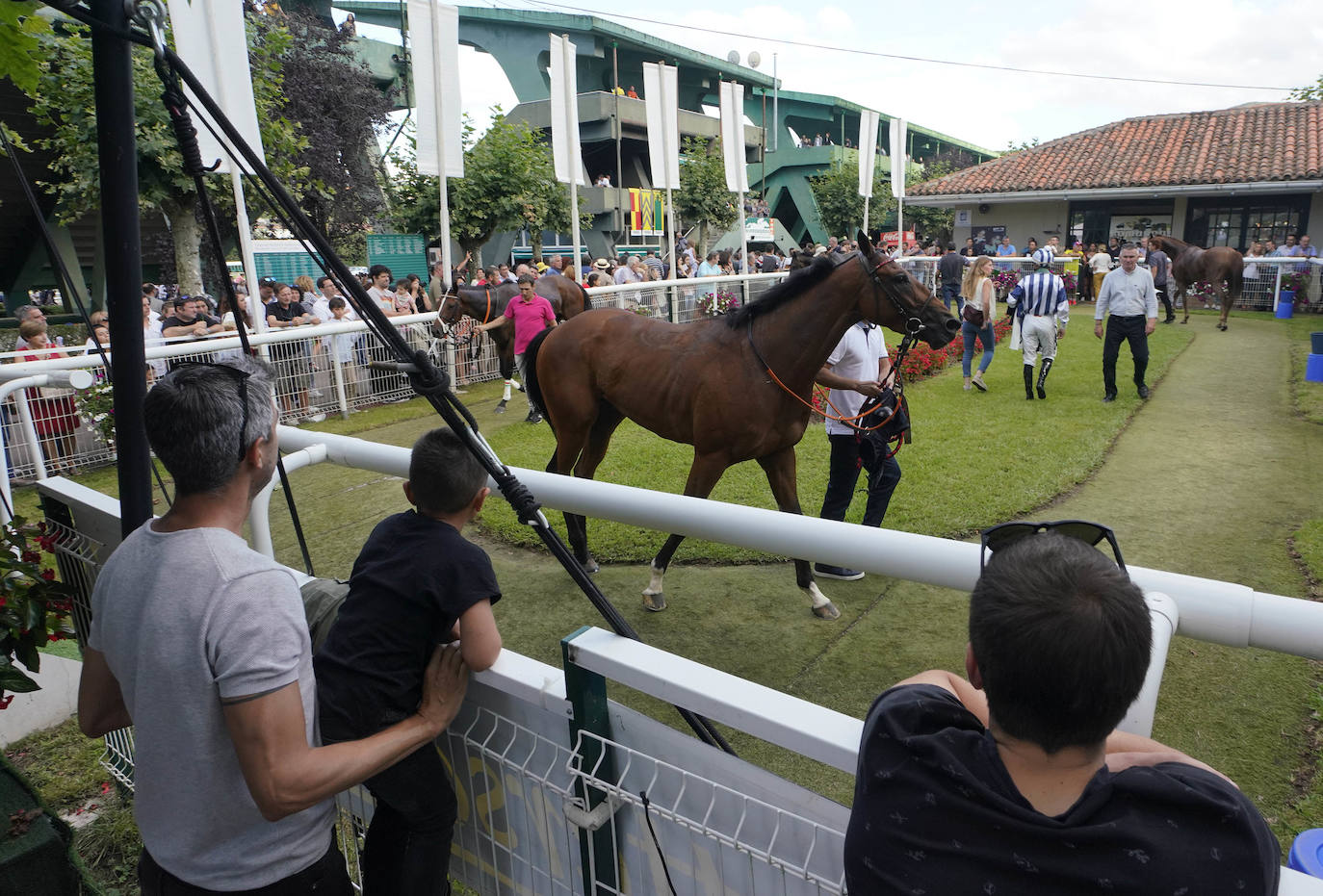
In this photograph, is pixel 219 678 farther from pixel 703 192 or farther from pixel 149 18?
pixel 703 192

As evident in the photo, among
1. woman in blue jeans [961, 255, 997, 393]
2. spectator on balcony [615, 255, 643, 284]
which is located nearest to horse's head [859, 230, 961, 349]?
woman in blue jeans [961, 255, 997, 393]

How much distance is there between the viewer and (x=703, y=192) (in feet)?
87.4

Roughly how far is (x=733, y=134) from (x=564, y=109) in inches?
168

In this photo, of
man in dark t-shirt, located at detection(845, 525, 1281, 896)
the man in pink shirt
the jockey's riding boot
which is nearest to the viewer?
man in dark t-shirt, located at detection(845, 525, 1281, 896)

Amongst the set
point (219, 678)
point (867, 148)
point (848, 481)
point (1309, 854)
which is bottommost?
point (848, 481)

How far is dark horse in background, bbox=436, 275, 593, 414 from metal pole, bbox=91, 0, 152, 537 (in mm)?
8260

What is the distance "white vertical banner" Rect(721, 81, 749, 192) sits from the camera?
636 inches

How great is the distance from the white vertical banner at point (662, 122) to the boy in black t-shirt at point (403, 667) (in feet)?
46.5

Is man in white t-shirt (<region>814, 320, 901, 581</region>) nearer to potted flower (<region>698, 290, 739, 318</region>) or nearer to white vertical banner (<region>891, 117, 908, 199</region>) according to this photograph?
potted flower (<region>698, 290, 739, 318</region>)

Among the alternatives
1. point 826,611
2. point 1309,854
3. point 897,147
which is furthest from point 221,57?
point 897,147

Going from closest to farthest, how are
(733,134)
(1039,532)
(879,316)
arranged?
(1039,532) → (879,316) → (733,134)

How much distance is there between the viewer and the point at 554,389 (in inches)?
211

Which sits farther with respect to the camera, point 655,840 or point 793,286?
point 793,286

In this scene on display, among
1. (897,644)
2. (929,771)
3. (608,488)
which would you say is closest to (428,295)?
(897,644)
